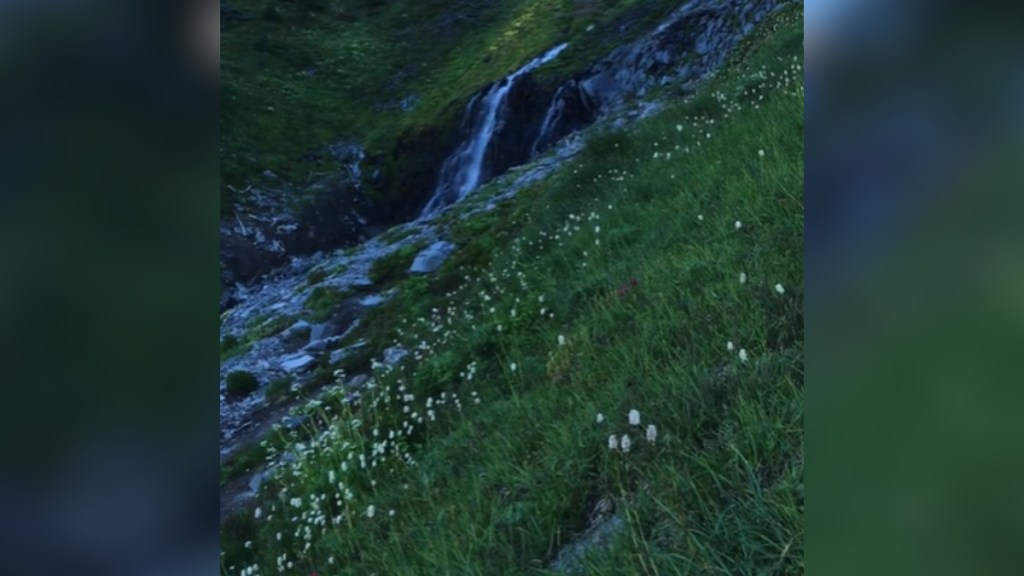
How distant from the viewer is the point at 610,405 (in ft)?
9.75

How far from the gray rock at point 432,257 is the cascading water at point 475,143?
4307 millimetres

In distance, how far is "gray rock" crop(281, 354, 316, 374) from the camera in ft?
23.5

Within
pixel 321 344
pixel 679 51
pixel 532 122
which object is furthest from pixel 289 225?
pixel 679 51

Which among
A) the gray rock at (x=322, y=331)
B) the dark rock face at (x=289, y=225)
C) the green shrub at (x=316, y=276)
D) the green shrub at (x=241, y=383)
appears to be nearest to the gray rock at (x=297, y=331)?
the gray rock at (x=322, y=331)

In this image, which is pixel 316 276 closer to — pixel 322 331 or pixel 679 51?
pixel 322 331
